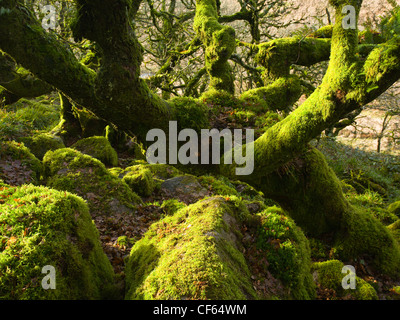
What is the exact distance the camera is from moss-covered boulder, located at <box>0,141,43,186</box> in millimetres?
5227

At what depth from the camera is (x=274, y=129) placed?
4.45 meters

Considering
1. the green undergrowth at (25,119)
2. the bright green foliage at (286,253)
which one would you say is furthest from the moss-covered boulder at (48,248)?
the green undergrowth at (25,119)

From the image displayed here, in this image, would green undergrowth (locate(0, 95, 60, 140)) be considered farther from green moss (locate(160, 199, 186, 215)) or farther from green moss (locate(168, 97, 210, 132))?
green moss (locate(160, 199, 186, 215))

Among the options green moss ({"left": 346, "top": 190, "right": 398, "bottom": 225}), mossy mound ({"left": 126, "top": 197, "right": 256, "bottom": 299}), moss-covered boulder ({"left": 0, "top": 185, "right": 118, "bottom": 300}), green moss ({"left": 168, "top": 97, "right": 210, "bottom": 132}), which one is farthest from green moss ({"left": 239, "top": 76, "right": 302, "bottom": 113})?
moss-covered boulder ({"left": 0, "top": 185, "right": 118, "bottom": 300})

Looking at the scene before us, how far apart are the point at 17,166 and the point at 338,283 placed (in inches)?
263

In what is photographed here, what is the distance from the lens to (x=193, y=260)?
7.52 ft

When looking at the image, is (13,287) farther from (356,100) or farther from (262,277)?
(356,100)

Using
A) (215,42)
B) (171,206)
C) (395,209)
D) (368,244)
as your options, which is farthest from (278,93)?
(395,209)

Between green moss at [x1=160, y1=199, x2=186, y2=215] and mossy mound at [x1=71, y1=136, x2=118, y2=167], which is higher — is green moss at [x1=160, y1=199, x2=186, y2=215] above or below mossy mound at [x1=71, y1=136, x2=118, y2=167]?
below

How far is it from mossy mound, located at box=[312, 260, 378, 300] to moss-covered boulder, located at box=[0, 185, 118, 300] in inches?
124

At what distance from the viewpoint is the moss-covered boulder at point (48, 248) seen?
76.9 inches

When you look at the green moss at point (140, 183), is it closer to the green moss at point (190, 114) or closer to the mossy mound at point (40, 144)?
the green moss at point (190, 114)

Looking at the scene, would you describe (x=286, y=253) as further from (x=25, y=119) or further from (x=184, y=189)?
(x=25, y=119)
